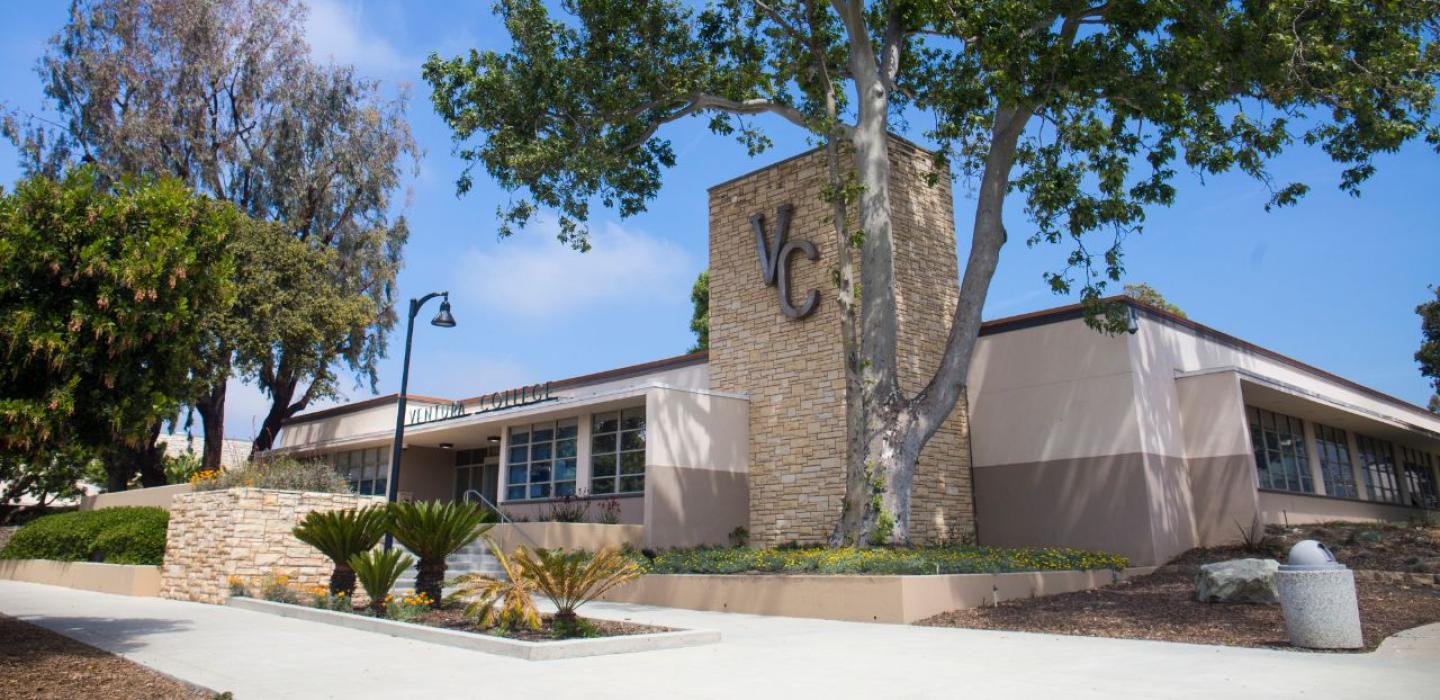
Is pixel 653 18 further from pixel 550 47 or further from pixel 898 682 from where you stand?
pixel 898 682

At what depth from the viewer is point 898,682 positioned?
272 inches

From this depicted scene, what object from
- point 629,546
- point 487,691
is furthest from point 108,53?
point 487,691

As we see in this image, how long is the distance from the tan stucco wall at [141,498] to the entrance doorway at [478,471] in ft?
23.9

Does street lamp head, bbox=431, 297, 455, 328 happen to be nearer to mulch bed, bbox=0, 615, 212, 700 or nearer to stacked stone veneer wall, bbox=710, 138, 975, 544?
stacked stone veneer wall, bbox=710, 138, 975, 544

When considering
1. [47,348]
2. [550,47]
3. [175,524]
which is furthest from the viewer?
[550,47]

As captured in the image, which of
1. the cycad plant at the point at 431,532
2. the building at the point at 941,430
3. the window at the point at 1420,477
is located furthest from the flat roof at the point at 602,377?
the window at the point at 1420,477

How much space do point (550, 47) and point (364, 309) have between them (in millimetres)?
13323

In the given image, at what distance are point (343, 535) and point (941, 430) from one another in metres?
10.6

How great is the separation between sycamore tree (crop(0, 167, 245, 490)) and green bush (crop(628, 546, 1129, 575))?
6942 mm

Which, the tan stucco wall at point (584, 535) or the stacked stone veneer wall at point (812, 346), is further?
the stacked stone veneer wall at point (812, 346)

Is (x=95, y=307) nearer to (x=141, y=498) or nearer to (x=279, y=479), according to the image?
(x=279, y=479)

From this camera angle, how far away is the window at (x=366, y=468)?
2625cm

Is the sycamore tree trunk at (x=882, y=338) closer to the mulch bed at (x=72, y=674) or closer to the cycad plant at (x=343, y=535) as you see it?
the cycad plant at (x=343, y=535)

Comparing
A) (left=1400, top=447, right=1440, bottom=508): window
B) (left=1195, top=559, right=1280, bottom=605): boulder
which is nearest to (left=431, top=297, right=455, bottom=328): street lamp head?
(left=1195, top=559, right=1280, bottom=605): boulder
